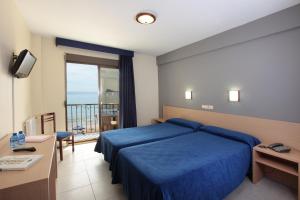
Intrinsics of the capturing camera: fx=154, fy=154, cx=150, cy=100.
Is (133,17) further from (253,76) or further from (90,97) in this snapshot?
(90,97)

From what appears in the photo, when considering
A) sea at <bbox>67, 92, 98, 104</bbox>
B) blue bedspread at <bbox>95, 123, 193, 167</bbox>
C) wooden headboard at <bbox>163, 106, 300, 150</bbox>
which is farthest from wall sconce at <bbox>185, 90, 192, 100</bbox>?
sea at <bbox>67, 92, 98, 104</bbox>

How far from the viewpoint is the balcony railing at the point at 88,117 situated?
490cm

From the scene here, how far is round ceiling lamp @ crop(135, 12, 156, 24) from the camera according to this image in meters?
2.38

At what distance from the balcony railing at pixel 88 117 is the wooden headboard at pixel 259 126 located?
8.70 ft

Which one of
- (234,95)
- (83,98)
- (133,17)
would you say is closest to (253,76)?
(234,95)

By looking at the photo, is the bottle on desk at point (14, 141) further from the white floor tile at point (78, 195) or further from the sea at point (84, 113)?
the sea at point (84, 113)

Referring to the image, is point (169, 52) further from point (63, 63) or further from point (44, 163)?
point (44, 163)

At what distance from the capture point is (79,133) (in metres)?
5.11

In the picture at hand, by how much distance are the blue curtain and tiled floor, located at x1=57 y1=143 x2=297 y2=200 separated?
5.06 ft

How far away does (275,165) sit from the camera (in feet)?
7.00

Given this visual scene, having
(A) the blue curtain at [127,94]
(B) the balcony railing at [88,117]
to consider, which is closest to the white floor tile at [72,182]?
(A) the blue curtain at [127,94]

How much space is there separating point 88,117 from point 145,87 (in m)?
2.31

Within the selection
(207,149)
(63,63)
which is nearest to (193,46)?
(207,149)

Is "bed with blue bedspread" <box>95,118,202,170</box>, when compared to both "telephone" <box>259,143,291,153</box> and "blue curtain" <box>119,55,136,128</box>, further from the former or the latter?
"telephone" <box>259,143,291,153</box>
